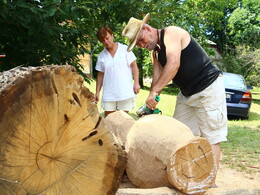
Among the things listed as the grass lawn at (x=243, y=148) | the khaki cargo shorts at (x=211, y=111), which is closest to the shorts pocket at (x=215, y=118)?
the khaki cargo shorts at (x=211, y=111)

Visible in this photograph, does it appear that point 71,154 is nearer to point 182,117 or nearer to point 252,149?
point 182,117

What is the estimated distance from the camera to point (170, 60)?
128 inches

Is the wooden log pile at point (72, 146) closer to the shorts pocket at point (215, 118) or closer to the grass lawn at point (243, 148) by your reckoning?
the shorts pocket at point (215, 118)

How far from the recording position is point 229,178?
4.34 m

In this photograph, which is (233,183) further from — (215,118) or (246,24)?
(246,24)

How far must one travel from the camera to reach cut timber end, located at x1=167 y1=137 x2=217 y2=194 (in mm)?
2631

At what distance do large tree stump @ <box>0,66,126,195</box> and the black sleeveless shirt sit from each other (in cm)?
133

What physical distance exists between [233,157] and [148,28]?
119 inches

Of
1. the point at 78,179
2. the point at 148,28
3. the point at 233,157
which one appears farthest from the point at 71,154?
the point at 233,157

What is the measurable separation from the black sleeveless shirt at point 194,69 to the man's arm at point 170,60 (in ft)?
0.61

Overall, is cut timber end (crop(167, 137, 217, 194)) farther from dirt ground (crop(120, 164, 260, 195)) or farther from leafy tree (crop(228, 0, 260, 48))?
leafy tree (crop(228, 0, 260, 48))

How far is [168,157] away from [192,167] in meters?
0.22

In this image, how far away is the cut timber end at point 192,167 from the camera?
2.63 m

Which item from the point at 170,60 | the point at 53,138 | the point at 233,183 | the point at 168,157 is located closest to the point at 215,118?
the point at 233,183
